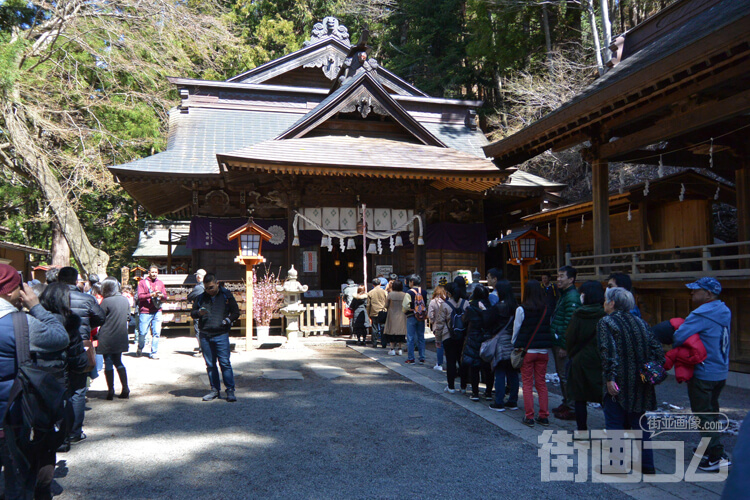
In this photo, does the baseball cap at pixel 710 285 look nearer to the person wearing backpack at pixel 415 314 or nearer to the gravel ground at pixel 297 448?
the gravel ground at pixel 297 448

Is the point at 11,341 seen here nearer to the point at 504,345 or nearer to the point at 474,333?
the point at 504,345

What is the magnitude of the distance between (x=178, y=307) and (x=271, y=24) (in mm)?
24487

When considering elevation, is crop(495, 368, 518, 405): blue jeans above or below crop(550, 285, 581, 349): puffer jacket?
below

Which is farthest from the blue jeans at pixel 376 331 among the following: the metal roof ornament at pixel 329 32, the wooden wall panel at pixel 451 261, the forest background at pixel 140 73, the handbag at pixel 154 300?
the metal roof ornament at pixel 329 32

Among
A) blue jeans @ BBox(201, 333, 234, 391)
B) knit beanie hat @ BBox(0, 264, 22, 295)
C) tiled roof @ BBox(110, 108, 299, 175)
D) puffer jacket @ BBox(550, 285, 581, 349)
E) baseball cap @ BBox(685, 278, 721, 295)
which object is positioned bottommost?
blue jeans @ BBox(201, 333, 234, 391)

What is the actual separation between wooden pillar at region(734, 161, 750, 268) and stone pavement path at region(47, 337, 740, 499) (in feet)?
21.4

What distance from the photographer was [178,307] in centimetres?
1320

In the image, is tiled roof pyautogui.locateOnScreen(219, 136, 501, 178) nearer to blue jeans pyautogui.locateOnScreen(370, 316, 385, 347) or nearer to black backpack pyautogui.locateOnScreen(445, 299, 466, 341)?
Result: blue jeans pyautogui.locateOnScreen(370, 316, 385, 347)

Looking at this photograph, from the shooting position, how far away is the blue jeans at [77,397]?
488 centimetres

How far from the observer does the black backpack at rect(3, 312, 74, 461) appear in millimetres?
3051

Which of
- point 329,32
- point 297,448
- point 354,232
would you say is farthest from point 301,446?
point 329,32

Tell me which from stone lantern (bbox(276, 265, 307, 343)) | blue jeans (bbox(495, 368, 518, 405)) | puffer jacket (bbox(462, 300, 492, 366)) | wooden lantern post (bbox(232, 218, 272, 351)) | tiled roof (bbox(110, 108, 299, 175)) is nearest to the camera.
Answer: blue jeans (bbox(495, 368, 518, 405))

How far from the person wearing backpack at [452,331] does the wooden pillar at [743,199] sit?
232 inches

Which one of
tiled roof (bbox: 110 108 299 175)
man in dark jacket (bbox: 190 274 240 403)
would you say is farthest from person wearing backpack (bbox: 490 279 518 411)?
tiled roof (bbox: 110 108 299 175)
